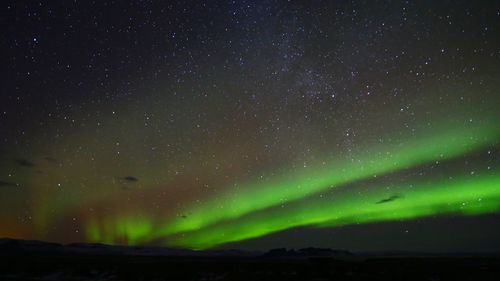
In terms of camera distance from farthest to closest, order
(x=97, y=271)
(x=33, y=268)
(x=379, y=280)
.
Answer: (x=33, y=268) < (x=97, y=271) < (x=379, y=280)

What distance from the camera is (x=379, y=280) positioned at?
33406 millimetres

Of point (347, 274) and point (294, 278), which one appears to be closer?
point (294, 278)

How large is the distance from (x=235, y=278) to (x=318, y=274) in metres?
9.20

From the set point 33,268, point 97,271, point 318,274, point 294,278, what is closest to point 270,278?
point 294,278

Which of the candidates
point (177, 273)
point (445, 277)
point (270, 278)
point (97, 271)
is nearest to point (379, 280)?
point (445, 277)

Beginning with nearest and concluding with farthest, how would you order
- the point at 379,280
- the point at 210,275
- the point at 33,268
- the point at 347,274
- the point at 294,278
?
the point at 379,280 < the point at 294,278 < the point at 347,274 < the point at 210,275 < the point at 33,268

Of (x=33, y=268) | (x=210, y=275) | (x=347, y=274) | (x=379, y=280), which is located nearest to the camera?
(x=379, y=280)

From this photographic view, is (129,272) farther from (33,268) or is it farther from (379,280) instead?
(379,280)

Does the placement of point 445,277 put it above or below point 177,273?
below

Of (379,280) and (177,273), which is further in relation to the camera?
(177,273)

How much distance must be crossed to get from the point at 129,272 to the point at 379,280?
29.4 metres

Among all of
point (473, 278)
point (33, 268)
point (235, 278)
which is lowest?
point (473, 278)

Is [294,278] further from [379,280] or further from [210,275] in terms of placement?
[210,275]

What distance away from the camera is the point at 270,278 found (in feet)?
120
